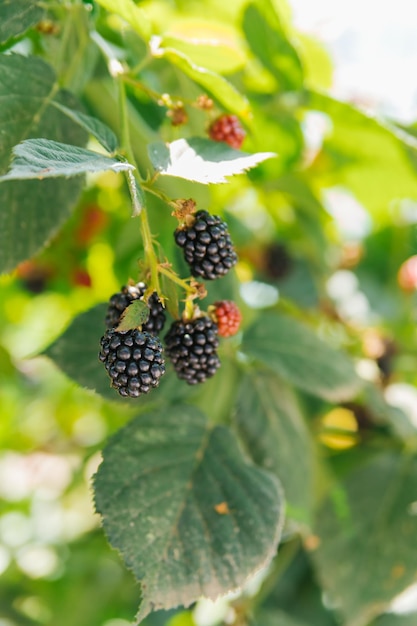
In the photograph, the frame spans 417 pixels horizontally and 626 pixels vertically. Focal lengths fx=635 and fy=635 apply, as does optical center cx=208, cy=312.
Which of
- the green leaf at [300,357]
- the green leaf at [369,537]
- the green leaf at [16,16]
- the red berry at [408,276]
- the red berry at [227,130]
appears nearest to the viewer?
the green leaf at [16,16]

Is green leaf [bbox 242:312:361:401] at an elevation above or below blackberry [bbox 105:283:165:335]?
below

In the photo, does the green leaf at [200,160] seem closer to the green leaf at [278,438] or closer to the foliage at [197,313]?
the foliage at [197,313]

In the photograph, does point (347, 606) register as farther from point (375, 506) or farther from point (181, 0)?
point (181, 0)

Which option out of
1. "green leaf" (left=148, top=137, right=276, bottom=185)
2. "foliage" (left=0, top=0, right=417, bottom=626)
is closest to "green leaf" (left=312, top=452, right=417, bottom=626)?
"foliage" (left=0, top=0, right=417, bottom=626)

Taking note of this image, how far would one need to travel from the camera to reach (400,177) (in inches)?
50.8

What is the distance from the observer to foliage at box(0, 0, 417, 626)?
66 cm

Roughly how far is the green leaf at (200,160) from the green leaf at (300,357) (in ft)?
1.25

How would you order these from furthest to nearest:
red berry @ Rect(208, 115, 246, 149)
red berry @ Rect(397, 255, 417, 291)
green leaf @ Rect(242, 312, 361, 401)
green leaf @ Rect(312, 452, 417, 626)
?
red berry @ Rect(397, 255, 417, 291), green leaf @ Rect(312, 452, 417, 626), green leaf @ Rect(242, 312, 361, 401), red berry @ Rect(208, 115, 246, 149)

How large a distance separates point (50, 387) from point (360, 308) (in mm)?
908

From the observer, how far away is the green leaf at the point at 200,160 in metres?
0.51

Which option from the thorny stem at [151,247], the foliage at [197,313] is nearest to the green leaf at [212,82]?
the foliage at [197,313]

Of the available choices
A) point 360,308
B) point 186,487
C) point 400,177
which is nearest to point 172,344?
point 186,487

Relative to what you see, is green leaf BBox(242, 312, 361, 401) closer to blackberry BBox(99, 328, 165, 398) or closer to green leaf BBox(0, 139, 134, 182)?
blackberry BBox(99, 328, 165, 398)

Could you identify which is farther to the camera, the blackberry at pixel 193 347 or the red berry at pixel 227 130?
the red berry at pixel 227 130
